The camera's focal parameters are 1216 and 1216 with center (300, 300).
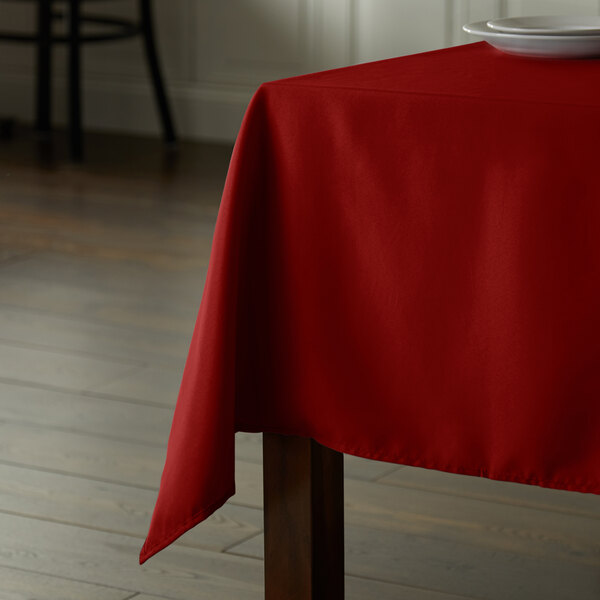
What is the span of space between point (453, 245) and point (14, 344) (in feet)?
4.26

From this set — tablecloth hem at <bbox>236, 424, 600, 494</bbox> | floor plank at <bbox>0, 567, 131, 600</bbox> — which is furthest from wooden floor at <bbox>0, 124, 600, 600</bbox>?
tablecloth hem at <bbox>236, 424, 600, 494</bbox>

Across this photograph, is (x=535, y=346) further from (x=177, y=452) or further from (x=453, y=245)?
(x=177, y=452)

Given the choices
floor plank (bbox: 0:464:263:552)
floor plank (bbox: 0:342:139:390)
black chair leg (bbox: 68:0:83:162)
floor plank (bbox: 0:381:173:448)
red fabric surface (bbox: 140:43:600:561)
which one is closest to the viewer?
red fabric surface (bbox: 140:43:600:561)

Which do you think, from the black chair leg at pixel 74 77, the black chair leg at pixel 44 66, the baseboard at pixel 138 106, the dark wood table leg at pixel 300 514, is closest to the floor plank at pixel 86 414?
the dark wood table leg at pixel 300 514

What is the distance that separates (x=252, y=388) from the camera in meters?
1.05

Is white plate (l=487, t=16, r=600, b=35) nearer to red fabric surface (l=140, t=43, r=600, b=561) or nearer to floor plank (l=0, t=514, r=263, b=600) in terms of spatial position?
red fabric surface (l=140, t=43, r=600, b=561)

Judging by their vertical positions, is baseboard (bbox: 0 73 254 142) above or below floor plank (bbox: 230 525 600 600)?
above

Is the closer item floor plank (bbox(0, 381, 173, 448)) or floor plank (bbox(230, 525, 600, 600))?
floor plank (bbox(230, 525, 600, 600))

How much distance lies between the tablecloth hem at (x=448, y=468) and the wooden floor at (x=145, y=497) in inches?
12.0

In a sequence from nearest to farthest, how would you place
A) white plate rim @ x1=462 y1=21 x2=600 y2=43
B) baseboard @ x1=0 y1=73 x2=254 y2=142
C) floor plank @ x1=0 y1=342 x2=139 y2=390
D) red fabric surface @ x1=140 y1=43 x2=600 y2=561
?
red fabric surface @ x1=140 y1=43 x2=600 y2=561 < white plate rim @ x1=462 y1=21 x2=600 y2=43 < floor plank @ x1=0 y1=342 x2=139 y2=390 < baseboard @ x1=0 y1=73 x2=254 y2=142

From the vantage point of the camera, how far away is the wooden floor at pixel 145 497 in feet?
4.26

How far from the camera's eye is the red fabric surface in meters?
0.90

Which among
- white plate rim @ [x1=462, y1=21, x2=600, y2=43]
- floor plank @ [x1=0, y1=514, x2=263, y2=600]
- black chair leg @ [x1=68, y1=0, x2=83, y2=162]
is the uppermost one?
white plate rim @ [x1=462, y1=21, x2=600, y2=43]

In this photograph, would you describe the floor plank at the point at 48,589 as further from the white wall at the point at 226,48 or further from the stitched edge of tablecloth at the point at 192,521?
the white wall at the point at 226,48
